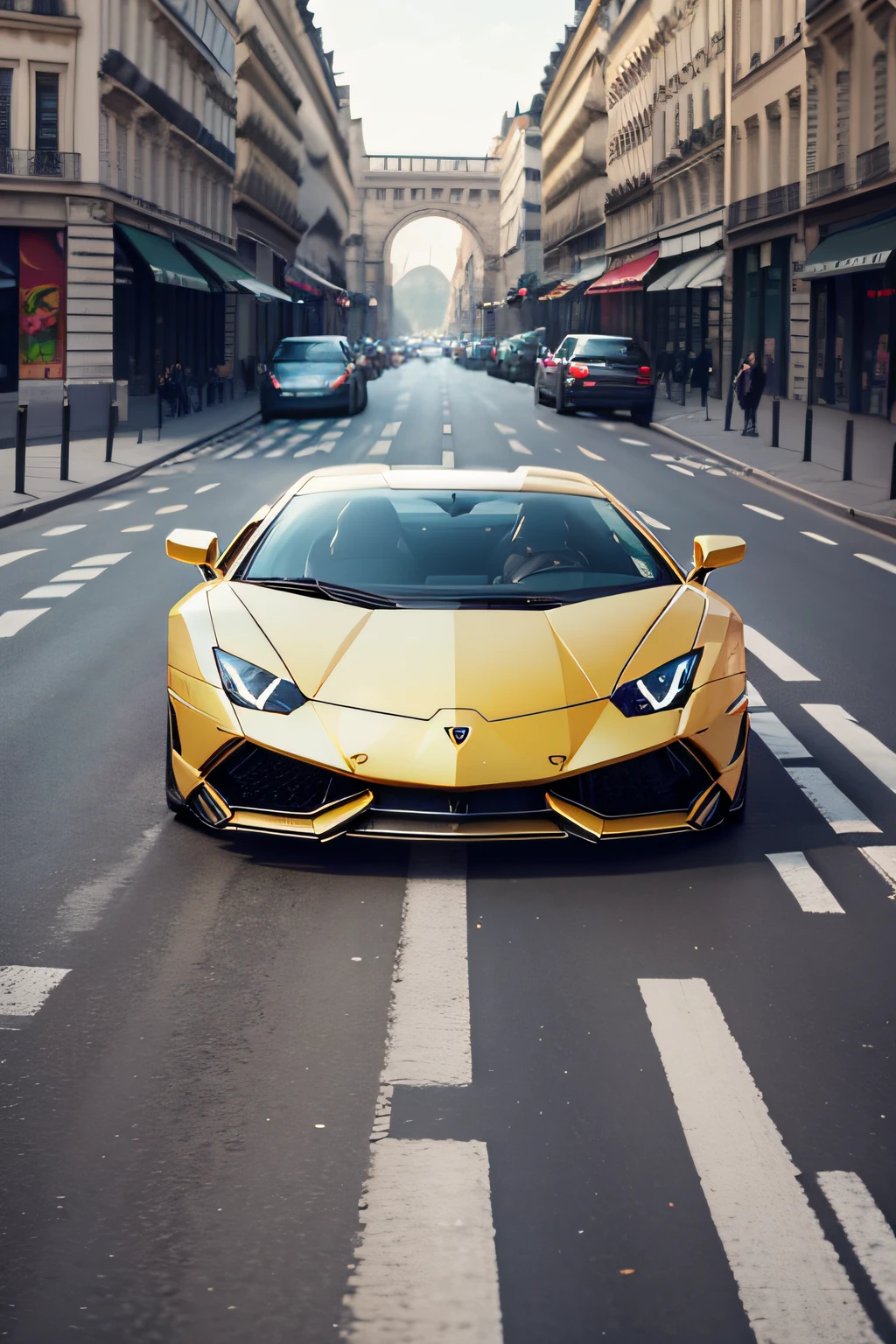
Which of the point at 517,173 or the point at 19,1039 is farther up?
the point at 517,173

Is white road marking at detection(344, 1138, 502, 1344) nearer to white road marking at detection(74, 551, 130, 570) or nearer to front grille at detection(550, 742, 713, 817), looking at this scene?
front grille at detection(550, 742, 713, 817)

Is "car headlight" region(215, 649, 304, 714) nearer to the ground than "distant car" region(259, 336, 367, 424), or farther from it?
nearer to the ground

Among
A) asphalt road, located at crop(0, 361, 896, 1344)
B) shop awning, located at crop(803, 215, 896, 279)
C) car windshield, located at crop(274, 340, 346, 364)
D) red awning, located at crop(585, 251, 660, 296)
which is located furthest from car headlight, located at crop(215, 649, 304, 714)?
red awning, located at crop(585, 251, 660, 296)

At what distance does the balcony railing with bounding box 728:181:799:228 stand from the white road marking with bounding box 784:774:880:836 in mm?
36043

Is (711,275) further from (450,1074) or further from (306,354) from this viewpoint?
(450,1074)

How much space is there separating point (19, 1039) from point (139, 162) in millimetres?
42932

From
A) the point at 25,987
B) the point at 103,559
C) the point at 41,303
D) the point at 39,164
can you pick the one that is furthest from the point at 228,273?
the point at 25,987

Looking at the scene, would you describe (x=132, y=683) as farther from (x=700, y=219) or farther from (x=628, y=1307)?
(x=700, y=219)

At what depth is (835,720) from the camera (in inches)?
325

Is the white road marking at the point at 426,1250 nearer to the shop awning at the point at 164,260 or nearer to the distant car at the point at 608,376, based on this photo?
the distant car at the point at 608,376

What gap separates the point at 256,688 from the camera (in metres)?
5.59

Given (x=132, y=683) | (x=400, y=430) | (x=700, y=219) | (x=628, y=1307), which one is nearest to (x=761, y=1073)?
(x=628, y=1307)

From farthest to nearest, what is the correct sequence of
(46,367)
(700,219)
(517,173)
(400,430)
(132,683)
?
(517,173) → (700,219) → (46,367) → (400,430) → (132,683)

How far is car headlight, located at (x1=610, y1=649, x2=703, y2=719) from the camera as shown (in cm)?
552
